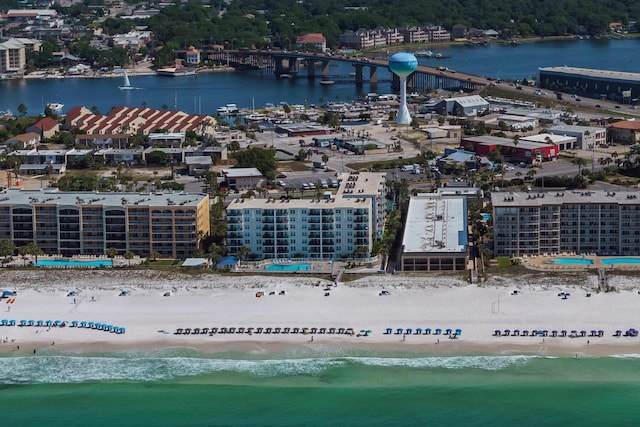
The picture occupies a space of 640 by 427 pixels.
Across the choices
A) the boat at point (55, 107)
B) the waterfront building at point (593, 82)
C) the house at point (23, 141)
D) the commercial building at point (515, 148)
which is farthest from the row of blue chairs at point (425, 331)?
the boat at point (55, 107)

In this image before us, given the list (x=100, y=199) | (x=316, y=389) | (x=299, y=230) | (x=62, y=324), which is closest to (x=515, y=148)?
(x=299, y=230)

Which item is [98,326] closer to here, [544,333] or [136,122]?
[544,333]

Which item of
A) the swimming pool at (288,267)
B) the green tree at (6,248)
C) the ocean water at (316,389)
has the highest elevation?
the green tree at (6,248)

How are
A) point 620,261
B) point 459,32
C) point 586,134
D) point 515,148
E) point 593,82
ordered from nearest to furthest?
1. point 620,261
2. point 515,148
3. point 586,134
4. point 593,82
5. point 459,32

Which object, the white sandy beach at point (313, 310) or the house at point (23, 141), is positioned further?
the house at point (23, 141)

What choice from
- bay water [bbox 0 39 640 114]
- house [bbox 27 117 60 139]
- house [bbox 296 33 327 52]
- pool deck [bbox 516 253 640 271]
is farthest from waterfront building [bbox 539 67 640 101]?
pool deck [bbox 516 253 640 271]

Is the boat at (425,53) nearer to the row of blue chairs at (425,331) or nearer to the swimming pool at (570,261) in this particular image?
the swimming pool at (570,261)
